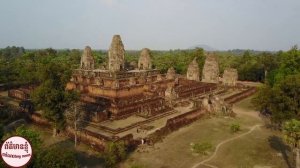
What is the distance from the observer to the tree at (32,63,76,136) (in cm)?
2147

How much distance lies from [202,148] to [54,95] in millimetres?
11661

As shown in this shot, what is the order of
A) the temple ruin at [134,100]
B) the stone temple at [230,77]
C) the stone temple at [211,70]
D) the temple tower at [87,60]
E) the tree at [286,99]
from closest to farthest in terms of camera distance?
the tree at [286,99] < the temple ruin at [134,100] < the temple tower at [87,60] < the stone temple at [230,77] < the stone temple at [211,70]

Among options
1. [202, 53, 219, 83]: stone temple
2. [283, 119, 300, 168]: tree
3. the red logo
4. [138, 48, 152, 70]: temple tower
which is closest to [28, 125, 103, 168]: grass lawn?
the red logo

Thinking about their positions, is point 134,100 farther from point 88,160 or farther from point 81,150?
point 88,160

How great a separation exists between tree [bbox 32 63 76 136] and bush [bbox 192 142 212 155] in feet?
33.3

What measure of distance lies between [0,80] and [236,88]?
38071 mm

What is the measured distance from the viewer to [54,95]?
2125cm

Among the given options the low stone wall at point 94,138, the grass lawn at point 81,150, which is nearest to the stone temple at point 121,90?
the low stone wall at point 94,138

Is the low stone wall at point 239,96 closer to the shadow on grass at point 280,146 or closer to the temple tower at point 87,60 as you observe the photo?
the shadow on grass at point 280,146

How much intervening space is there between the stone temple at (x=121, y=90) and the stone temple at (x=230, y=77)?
3713 mm

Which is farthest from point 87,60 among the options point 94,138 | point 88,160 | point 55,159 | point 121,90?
point 55,159

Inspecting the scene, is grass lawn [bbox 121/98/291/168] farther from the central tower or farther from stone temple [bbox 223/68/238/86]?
stone temple [bbox 223/68/238/86]

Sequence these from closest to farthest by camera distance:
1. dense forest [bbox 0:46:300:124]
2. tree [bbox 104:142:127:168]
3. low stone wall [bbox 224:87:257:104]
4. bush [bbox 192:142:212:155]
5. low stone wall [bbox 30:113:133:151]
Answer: tree [bbox 104:142:127:168]
bush [bbox 192:142:212:155]
low stone wall [bbox 30:113:133:151]
dense forest [bbox 0:46:300:124]
low stone wall [bbox 224:87:257:104]

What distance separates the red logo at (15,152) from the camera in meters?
8.83
